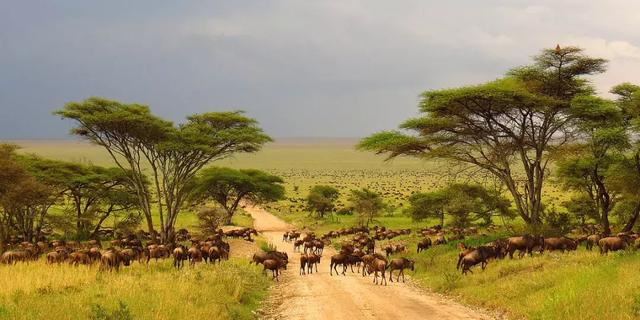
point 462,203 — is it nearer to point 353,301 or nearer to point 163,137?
point 163,137

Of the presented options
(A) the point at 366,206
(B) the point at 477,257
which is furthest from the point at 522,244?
(A) the point at 366,206

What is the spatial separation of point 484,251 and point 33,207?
30.5 m

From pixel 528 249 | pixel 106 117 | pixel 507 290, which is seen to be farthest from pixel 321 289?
pixel 106 117

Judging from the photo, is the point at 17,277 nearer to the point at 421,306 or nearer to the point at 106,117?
the point at 421,306

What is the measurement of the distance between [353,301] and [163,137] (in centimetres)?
2082

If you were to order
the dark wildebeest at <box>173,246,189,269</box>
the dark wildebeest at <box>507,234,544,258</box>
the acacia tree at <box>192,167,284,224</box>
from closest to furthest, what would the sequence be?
the dark wildebeest at <box>507,234,544,258</box>, the dark wildebeest at <box>173,246,189,269</box>, the acacia tree at <box>192,167,284,224</box>

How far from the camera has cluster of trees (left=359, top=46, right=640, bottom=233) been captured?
80.5ft

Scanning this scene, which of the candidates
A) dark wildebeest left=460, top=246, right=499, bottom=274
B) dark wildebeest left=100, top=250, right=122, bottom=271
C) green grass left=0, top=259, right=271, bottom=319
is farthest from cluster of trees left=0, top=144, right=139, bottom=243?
dark wildebeest left=460, top=246, right=499, bottom=274

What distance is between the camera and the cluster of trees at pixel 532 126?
24547mm

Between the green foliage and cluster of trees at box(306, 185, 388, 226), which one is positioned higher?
the green foliage

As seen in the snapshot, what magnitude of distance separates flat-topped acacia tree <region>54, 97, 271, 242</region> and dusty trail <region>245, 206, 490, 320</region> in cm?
1304

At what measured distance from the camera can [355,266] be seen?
2775cm

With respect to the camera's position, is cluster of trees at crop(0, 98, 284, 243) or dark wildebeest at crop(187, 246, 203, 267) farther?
cluster of trees at crop(0, 98, 284, 243)

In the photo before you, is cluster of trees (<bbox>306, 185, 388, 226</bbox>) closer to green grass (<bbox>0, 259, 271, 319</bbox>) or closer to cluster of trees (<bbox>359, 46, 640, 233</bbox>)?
cluster of trees (<bbox>359, 46, 640, 233</bbox>)
